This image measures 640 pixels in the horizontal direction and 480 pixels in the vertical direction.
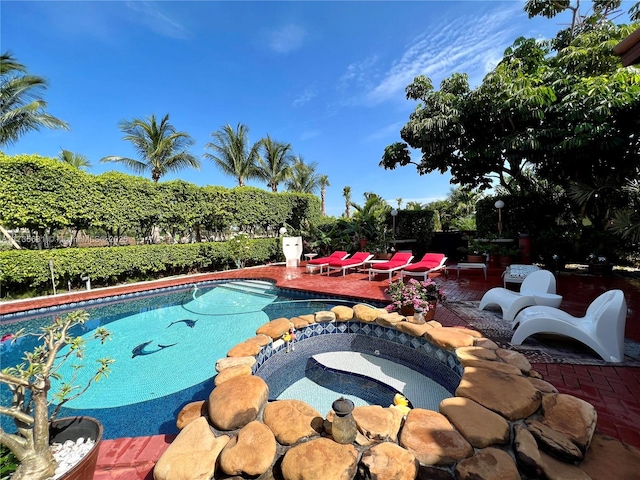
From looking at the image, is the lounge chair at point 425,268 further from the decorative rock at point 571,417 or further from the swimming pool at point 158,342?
the decorative rock at point 571,417

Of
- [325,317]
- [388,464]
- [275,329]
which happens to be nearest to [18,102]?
[275,329]

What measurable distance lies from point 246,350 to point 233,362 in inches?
11.4

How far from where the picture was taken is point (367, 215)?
1441 centimetres

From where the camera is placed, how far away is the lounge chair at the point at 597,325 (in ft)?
10.8

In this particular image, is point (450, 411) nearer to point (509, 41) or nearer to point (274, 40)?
point (274, 40)

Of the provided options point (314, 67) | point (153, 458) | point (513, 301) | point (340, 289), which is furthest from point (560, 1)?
point (153, 458)

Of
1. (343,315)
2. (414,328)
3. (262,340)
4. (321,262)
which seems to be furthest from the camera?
(321,262)

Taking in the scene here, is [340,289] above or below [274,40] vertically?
below

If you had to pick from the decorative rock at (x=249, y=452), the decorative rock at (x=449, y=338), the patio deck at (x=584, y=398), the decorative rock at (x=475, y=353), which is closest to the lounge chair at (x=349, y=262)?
the patio deck at (x=584, y=398)

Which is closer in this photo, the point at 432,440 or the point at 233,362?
the point at 432,440

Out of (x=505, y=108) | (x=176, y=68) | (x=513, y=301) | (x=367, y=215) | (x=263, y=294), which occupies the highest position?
(x=176, y=68)

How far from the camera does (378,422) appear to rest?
7.09 feet

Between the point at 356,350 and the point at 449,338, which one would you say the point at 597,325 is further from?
the point at 356,350

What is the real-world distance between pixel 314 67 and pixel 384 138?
5.13m
